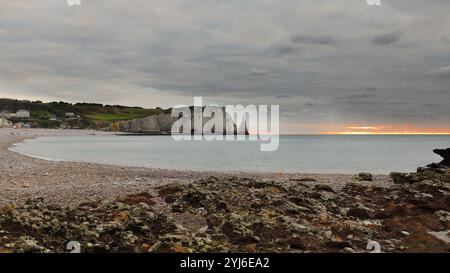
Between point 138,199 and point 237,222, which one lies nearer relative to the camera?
point 237,222

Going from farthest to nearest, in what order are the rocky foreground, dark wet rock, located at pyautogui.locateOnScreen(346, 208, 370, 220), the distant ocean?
the distant ocean
dark wet rock, located at pyautogui.locateOnScreen(346, 208, 370, 220)
the rocky foreground

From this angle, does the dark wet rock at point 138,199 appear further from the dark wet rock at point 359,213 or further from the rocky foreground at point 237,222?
the dark wet rock at point 359,213

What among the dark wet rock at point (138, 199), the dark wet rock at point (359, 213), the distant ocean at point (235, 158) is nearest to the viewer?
the dark wet rock at point (359, 213)

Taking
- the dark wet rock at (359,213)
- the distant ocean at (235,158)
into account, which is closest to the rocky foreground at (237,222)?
the dark wet rock at (359,213)

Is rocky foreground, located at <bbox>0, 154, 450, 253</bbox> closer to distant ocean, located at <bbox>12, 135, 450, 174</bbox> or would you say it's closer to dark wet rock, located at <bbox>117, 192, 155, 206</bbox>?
dark wet rock, located at <bbox>117, 192, 155, 206</bbox>

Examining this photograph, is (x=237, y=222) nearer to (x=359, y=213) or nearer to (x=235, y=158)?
(x=359, y=213)

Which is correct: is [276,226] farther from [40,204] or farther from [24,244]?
[40,204]

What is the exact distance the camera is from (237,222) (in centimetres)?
1338

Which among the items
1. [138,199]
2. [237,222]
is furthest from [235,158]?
[237,222]

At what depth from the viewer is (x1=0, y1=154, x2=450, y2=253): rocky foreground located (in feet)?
37.7

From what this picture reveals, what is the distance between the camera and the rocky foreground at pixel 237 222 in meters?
11.5

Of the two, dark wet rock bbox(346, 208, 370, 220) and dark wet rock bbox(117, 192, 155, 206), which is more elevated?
dark wet rock bbox(117, 192, 155, 206)

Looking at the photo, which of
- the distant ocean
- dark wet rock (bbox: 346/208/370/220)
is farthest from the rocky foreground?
the distant ocean
